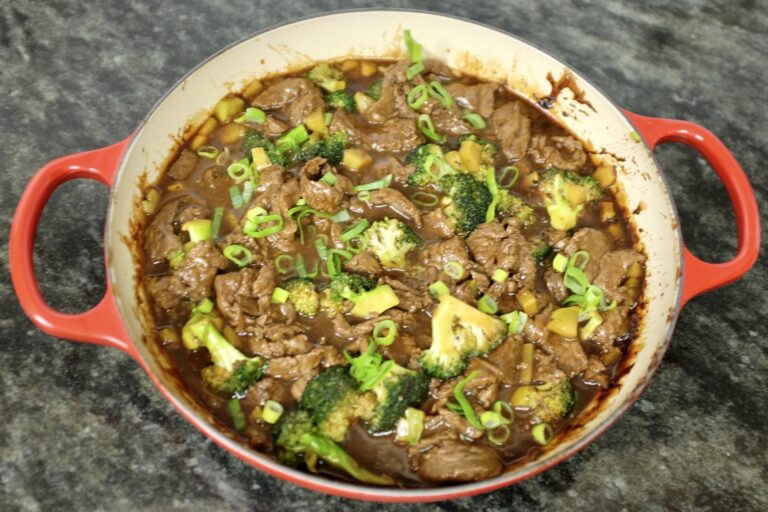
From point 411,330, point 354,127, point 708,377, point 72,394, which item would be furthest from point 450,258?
point 72,394

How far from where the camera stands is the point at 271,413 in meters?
2.86

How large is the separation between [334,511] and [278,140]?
6.20 feet

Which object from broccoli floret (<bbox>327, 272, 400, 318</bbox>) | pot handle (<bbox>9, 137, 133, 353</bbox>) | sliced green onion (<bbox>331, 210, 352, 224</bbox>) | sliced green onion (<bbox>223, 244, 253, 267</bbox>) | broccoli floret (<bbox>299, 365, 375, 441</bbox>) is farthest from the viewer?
sliced green onion (<bbox>331, 210, 352, 224</bbox>)

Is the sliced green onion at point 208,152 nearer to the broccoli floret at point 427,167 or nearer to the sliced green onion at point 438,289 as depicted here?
the broccoli floret at point 427,167

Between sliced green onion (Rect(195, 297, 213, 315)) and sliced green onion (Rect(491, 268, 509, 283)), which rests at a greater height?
sliced green onion (Rect(491, 268, 509, 283))

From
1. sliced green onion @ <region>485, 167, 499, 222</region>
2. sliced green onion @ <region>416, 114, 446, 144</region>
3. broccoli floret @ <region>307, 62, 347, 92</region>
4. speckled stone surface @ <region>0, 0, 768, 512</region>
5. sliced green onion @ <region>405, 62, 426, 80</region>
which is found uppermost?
sliced green onion @ <region>405, 62, 426, 80</region>

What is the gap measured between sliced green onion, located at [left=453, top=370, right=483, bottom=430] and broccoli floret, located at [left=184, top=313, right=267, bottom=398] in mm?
825

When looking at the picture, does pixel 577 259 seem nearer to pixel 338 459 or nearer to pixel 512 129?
pixel 512 129

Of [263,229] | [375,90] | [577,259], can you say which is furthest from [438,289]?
[375,90]

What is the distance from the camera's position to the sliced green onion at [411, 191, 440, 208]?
362 cm

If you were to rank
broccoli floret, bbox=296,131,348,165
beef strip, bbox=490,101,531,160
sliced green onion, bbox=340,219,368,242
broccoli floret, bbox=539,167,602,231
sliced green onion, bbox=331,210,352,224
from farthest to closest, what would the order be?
beef strip, bbox=490,101,531,160 < broccoli floret, bbox=296,131,348,165 < broccoli floret, bbox=539,167,602,231 < sliced green onion, bbox=331,210,352,224 < sliced green onion, bbox=340,219,368,242

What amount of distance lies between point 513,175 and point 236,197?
1.45 m

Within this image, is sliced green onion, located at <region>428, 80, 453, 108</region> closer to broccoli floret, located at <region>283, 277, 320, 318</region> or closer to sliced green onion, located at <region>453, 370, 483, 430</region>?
broccoli floret, located at <region>283, 277, 320, 318</region>

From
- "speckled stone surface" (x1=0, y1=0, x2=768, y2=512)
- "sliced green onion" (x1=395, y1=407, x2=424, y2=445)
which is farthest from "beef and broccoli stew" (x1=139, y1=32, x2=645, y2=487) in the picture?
"speckled stone surface" (x1=0, y1=0, x2=768, y2=512)
